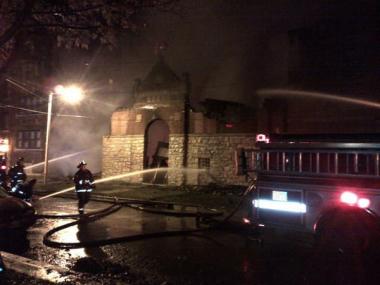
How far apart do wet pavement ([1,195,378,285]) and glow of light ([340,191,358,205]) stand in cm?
115

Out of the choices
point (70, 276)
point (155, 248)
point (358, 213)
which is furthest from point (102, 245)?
point (358, 213)

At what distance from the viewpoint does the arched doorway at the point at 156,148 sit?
25.3 meters

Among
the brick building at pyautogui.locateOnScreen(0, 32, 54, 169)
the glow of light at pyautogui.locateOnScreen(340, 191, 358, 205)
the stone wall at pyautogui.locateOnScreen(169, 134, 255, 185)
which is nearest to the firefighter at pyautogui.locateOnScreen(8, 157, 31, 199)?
the stone wall at pyautogui.locateOnScreen(169, 134, 255, 185)

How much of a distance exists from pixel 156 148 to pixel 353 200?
65.4ft

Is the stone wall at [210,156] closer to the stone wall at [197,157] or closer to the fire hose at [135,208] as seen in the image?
the stone wall at [197,157]

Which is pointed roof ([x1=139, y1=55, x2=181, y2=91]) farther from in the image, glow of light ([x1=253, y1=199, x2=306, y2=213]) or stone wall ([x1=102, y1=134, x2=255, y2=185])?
glow of light ([x1=253, y1=199, x2=306, y2=213])

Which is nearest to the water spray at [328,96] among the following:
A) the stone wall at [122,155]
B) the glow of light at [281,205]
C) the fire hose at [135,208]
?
the fire hose at [135,208]

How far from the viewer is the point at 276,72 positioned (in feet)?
78.5

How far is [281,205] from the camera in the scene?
25.0 ft

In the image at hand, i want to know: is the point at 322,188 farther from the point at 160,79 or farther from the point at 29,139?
the point at 29,139

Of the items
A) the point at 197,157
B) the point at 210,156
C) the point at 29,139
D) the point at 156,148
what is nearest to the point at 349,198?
the point at 210,156

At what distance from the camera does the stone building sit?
73.5 ft

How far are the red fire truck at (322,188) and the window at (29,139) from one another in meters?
29.9

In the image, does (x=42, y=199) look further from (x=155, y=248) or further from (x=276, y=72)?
(x=276, y=72)
